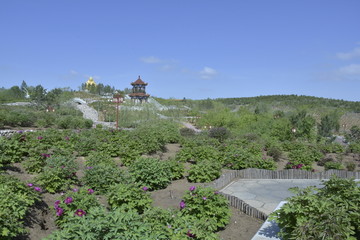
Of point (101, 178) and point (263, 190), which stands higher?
point (101, 178)

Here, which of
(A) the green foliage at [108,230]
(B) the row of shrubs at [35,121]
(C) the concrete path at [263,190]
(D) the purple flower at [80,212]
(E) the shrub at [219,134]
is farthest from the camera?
(B) the row of shrubs at [35,121]

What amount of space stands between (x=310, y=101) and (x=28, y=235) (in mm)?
69126

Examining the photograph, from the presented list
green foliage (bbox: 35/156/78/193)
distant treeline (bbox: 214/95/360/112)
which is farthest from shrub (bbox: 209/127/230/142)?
distant treeline (bbox: 214/95/360/112)

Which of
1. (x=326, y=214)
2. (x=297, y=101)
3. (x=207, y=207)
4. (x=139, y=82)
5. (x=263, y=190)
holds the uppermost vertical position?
(x=139, y=82)

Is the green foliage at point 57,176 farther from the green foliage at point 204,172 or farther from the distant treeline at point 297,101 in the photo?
the distant treeline at point 297,101

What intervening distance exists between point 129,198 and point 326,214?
290 cm

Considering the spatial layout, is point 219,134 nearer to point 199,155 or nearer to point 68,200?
point 199,155

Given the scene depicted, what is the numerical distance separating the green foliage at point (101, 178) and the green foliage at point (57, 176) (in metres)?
0.29

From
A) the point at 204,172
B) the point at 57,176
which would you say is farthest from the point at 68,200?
the point at 204,172

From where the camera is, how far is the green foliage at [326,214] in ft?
10.5

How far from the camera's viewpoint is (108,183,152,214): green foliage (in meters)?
4.75

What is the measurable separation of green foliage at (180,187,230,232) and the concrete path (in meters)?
Result: 0.94

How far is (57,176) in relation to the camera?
17.7 feet

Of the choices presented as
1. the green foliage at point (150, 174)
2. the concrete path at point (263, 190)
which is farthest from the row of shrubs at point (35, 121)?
the concrete path at point (263, 190)
